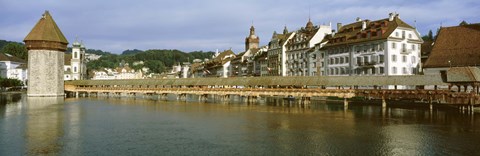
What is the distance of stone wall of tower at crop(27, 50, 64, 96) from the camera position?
7406 centimetres

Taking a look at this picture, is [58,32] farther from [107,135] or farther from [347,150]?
[347,150]

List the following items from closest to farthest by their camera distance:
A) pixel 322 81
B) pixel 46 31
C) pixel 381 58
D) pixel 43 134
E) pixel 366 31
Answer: pixel 43 134 → pixel 322 81 → pixel 381 58 → pixel 366 31 → pixel 46 31

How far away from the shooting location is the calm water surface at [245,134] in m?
22.2

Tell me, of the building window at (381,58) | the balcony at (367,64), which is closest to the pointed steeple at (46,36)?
the balcony at (367,64)

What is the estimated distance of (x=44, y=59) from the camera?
74562 mm

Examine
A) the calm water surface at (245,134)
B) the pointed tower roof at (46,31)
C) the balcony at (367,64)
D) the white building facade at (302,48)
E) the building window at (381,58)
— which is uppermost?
the pointed tower roof at (46,31)

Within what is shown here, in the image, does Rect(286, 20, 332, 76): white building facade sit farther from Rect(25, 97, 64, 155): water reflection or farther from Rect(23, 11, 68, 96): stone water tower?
Rect(25, 97, 64, 155): water reflection

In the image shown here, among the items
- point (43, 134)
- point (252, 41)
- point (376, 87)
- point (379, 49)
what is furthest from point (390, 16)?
point (252, 41)

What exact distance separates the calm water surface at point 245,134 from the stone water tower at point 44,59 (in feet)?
127

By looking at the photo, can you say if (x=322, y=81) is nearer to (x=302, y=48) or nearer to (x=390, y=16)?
(x=390, y=16)

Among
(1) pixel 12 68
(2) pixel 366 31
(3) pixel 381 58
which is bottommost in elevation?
(3) pixel 381 58

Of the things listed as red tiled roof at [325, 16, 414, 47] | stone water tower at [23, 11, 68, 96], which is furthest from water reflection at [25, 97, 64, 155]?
red tiled roof at [325, 16, 414, 47]

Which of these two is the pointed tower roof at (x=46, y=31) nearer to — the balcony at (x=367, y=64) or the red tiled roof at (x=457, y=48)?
the balcony at (x=367, y=64)

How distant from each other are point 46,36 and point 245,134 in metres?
58.8
